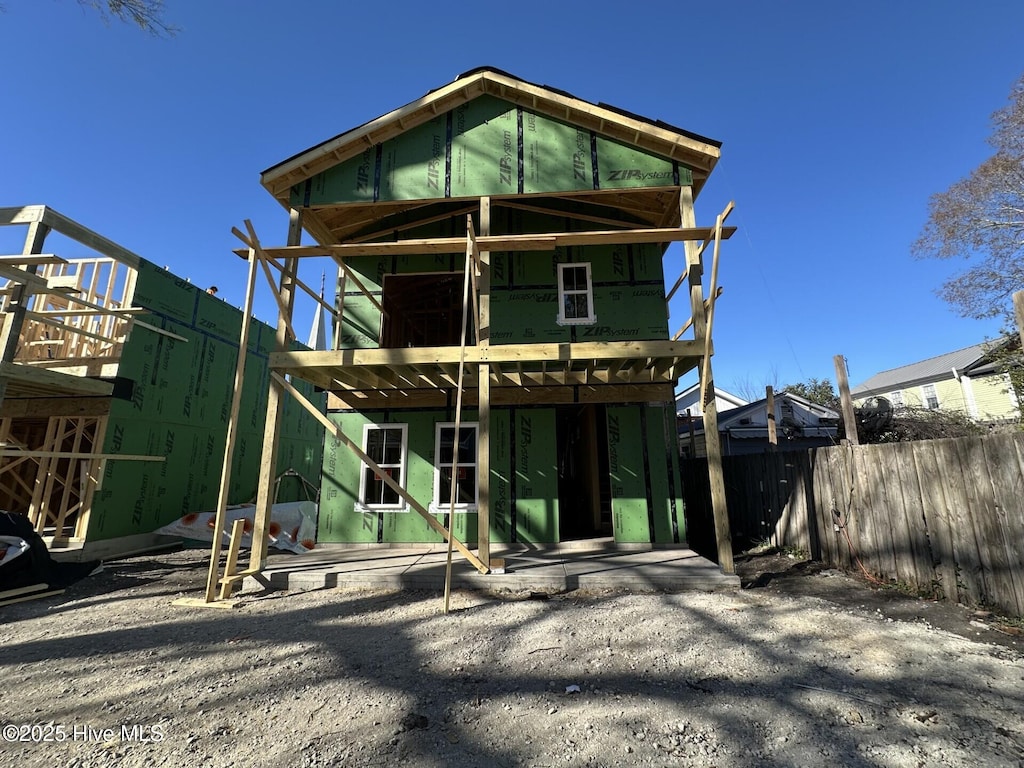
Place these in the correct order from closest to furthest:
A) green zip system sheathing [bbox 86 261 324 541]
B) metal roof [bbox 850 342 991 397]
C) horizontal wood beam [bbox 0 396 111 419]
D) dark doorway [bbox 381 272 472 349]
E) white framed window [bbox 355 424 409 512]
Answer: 1. white framed window [bbox 355 424 409 512]
2. horizontal wood beam [bbox 0 396 111 419]
3. green zip system sheathing [bbox 86 261 324 541]
4. dark doorway [bbox 381 272 472 349]
5. metal roof [bbox 850 342 991 397]

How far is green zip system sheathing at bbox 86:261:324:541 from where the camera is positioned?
33.1ft

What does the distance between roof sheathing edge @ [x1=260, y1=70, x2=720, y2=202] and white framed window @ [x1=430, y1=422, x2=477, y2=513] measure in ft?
18.1

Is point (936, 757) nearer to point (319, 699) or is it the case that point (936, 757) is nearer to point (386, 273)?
point (319, 699)

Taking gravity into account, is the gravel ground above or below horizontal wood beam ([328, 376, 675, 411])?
below

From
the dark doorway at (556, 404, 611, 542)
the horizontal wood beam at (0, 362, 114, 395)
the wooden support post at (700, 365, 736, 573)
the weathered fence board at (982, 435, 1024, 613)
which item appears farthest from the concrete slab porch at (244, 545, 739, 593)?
the horizontal wood beam at (0, 362, 114, 395)

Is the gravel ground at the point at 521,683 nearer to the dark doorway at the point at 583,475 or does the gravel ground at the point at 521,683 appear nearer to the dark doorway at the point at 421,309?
the dark doorway at the point at 583,475

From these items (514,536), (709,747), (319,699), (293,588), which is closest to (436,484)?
(514,536)

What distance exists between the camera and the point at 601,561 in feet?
24.9

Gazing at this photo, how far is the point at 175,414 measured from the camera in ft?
38.0

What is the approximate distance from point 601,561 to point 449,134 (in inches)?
325

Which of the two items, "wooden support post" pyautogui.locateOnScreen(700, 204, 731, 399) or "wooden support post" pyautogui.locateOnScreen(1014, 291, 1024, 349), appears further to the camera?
"wooden support post" pyautogui.locateOnScreen(700, 204, 731, 399)

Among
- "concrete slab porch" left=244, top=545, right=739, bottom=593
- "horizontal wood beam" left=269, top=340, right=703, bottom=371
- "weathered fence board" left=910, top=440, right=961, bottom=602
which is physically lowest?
"concrete slab porch" left=244, top=545, right=739, bottom=593

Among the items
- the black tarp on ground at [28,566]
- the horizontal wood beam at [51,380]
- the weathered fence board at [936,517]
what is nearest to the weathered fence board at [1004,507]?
the weathered fence board at [936,517]

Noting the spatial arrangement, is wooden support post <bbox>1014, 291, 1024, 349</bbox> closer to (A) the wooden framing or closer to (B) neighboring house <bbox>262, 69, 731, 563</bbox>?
(B) neighboring house <bbox>262, 69, 731, 563</bbox>
